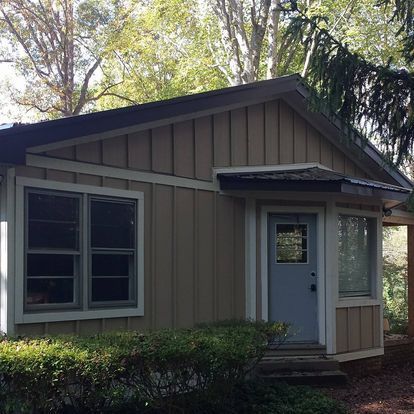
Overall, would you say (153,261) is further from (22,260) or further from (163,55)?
(163,55)

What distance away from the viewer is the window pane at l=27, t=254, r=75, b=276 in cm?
627

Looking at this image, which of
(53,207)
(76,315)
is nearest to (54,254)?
(53,207)

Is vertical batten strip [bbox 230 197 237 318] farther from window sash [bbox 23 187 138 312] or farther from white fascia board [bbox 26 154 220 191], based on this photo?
window sash [bbox 23 187 138 312]

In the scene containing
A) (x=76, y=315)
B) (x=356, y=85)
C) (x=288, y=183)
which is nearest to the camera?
(x=76, y=315)

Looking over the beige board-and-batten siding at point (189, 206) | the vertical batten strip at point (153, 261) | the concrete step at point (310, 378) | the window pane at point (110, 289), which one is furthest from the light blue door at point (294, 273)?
the window pane at point (110, 289)

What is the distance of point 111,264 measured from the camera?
708cm

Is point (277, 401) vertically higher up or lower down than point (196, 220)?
lower down

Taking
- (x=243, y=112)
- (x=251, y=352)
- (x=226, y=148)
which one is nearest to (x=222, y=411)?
(x=251, y=352)

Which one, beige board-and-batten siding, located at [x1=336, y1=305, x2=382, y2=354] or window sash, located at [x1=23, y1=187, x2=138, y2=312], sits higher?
window sash, located at [x1=23, y1=187, x2=138, y2=312]

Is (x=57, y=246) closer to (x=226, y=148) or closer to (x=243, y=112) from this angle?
(x=226, y=148)

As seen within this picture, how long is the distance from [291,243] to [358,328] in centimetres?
179

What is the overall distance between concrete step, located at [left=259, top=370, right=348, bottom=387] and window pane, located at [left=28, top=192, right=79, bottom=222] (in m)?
3.16

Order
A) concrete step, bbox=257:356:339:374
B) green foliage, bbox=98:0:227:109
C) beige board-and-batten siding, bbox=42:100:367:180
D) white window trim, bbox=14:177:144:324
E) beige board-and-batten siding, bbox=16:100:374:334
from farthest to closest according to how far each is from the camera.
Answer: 1. green foliage, bbox=98:0:227:109
2. concrete step, bbox=257:356:339:374
3. beige board-and-batten siding, bbox=42:100:367:180
4. beige board-and-batten siding, bbox=16:100:374:334
5. white window trim, bbox=14:177:144:324

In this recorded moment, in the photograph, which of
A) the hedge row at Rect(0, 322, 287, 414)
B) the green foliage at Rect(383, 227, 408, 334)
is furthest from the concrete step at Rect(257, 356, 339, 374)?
the green foliage at Rect(383, 227, 408, 334)
